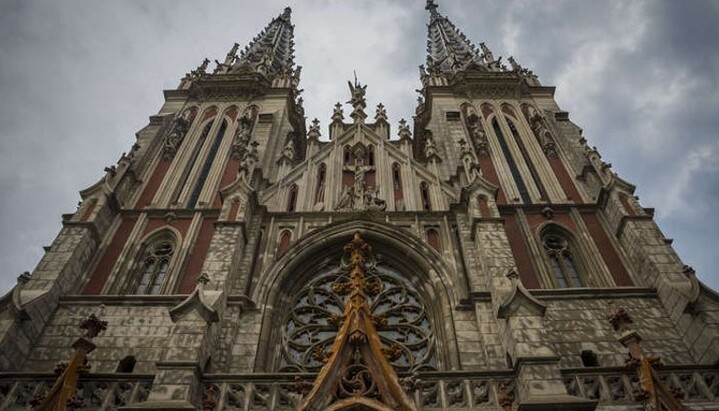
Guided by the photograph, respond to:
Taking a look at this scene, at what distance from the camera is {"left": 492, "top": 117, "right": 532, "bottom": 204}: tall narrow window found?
54.7 ft

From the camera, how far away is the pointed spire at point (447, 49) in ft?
91.7

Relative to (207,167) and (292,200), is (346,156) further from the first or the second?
(207,167)

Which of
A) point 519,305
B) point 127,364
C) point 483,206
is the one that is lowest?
point 127,364

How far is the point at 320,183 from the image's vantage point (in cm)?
1723

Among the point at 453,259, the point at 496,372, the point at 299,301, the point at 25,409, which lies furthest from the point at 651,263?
the point at 25,409

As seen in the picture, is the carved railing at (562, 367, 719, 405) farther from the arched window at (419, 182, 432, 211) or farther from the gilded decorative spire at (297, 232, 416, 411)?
the arched window at (419, 182, 432, 211)

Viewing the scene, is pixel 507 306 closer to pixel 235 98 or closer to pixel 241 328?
pixel 241 328

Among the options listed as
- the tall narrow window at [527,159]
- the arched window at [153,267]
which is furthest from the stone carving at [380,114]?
the arched window at [153,267]

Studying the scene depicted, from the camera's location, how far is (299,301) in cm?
1303

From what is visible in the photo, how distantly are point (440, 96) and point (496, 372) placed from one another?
15.5 m

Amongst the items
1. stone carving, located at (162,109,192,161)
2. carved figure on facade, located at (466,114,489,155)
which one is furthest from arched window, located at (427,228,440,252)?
stone carving, located at (162,109,192,161)

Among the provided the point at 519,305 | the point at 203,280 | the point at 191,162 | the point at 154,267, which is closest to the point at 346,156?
the point at 191,162

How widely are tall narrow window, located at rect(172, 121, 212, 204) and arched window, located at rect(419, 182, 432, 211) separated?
24.5ft

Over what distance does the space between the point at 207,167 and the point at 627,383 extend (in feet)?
46.1
